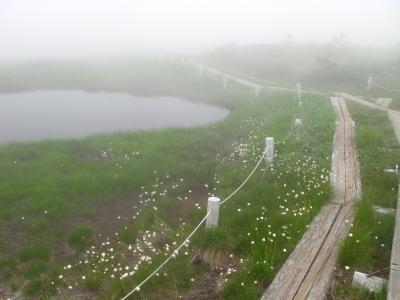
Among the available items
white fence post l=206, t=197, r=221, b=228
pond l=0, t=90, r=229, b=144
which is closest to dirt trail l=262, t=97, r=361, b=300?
white fence post l=206, t=197, r=221, b=228

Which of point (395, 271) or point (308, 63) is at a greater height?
point (308, 63)

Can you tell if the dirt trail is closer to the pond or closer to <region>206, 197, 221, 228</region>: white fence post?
<region>206, 197, 221, 228</region>: white fence post

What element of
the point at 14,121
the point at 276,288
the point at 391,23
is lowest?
the point at 14,121

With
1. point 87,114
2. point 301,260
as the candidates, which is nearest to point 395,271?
point 301,260

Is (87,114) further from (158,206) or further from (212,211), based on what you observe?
(212,211)

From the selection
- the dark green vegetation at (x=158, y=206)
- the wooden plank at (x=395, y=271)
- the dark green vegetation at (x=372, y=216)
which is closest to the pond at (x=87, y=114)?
the dark green vegetation at (x=158, y=206)

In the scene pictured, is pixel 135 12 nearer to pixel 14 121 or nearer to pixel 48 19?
pixel 48 19

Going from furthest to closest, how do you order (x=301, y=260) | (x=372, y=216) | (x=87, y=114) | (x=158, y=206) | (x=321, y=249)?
(x=87, y=114) → (x=158, y=206) → (x=372, y=216) → (x=321, y=249) → (x=301, y=260)

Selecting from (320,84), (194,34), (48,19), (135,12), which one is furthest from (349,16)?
(320,84)
